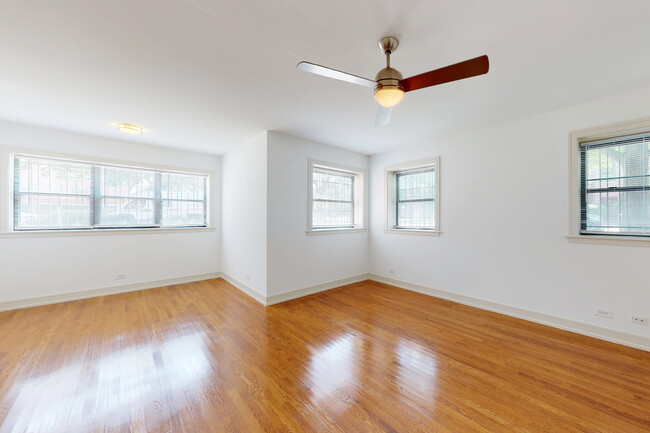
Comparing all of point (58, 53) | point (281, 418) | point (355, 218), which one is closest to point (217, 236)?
point (355, 218)

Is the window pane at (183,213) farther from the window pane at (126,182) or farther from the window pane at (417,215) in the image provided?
the window pane at (417,215)

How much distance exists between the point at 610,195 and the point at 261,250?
14.5 feet

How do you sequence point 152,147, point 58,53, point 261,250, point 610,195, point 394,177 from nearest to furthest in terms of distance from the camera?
point 58,53, point 610,195, point 261,250, point 152,147, point 394,177

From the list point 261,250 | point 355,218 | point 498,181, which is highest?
point 498,181

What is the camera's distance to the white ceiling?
5.20ft

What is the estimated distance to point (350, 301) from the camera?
3949 mm

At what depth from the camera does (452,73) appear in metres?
1.61

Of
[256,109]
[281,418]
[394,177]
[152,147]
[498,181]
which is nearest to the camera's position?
[281,418]

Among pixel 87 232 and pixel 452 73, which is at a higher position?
pixel 452 73

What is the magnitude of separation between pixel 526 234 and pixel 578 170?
0.91m

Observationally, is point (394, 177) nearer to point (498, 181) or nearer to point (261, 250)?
point (498, 181)

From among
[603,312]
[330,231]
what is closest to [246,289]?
[330,231]

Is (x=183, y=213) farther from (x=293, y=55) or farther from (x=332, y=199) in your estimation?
(x=293, y=55)

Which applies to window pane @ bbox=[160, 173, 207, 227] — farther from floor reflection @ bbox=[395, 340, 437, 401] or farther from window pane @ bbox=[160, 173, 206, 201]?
floor reflection @ bbox=[395, 340, 437, 401]
